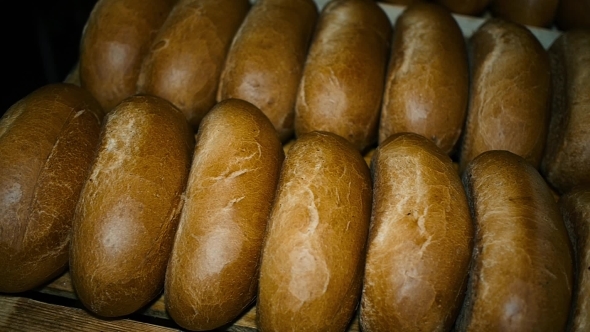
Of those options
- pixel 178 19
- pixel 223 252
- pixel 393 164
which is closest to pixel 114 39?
pixel 178 19

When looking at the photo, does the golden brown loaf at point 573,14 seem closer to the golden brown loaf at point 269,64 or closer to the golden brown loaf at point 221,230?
the golden brown loaf at point 269,64

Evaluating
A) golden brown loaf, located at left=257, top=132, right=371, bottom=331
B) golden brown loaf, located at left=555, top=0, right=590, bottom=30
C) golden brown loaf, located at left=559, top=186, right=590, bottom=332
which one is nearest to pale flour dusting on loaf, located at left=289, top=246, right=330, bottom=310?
golden brown loaf, located at left=257, top=132, right=371, bottom=331

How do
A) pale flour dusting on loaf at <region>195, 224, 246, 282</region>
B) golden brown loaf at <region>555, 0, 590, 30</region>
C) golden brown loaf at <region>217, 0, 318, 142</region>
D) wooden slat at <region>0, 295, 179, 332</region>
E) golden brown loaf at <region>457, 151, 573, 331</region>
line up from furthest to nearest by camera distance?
golden brown loaf at <region>555, 0, 590, 30</region> < golden brown loaf at <region>217, 0, 318, 142</region> < wooden slat at <region>0, 295, 179, 332</region> < pale flour dusting on loaf at <region>195, 224, 246, 282</region> < golden brown loaf at <region>457, 151, 573, 331</region>

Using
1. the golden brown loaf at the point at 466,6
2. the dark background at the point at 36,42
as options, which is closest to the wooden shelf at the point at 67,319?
the dark background at the point at 36,42

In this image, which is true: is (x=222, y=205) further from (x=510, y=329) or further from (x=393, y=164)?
(x=510, y=329)

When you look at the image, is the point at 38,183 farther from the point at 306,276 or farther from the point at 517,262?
the point at 517,262

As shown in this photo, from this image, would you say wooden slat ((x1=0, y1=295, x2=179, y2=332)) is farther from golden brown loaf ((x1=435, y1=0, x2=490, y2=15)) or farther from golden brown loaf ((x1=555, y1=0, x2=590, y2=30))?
golden brown loaf ((x1=555, y1=0, x2=590, y2=30))

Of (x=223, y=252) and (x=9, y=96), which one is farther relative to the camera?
(x=9, y=96)
